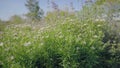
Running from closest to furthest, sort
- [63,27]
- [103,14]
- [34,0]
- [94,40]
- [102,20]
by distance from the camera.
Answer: [94,40] → [63,27] → [102,20] → [103,14] → [34,0]

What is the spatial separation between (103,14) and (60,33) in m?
1.96

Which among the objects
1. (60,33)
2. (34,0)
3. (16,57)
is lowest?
(16,57)

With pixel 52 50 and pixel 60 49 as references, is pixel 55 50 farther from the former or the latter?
pixel 60 49

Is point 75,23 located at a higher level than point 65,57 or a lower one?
higher

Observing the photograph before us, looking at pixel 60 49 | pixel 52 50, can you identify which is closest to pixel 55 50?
pixel 52 50

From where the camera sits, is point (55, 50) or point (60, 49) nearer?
point (60, 49)

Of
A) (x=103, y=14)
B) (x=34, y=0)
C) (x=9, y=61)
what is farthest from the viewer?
(x=34, y=0)

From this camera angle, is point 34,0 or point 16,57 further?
point 34,0

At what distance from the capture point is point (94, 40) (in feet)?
16.6

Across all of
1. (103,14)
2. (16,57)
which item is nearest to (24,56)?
(16,57)

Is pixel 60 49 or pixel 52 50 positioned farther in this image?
pixel 52 50

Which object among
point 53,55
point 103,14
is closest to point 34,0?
point 103,14

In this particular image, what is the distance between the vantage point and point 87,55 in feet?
16.1

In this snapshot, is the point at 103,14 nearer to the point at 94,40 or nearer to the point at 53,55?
the point at 94,40
